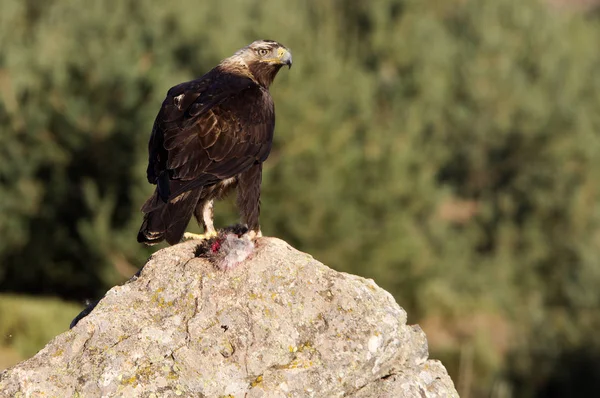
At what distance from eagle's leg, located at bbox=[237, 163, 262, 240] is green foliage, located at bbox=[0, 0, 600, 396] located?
24.5 ft

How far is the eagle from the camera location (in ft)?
18.2

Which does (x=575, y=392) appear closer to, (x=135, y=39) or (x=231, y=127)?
(x=135, y=39)

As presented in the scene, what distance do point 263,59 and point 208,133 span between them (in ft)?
4.75

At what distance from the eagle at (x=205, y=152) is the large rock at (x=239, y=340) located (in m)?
0.53

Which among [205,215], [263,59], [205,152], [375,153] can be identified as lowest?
[205,215]

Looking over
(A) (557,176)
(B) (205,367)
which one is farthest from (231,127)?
(A) (557,176)

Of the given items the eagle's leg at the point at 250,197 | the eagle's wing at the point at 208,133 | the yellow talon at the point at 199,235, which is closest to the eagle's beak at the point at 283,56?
the eagle's wing at the point at 208,133

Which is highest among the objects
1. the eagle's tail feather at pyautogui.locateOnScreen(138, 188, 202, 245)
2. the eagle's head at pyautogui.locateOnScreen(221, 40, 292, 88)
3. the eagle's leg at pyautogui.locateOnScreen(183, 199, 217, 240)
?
the eagle's head at pyautogui.locateOnScreen(221, 40, 292, 88)

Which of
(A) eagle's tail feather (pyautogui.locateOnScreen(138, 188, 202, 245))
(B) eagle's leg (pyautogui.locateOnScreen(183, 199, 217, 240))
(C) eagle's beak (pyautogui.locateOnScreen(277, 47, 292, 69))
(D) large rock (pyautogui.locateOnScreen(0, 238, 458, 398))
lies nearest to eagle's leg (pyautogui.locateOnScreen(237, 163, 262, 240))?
(B) eagle's leg (pyautogui.locateOnScreen(183, 199, 217, 240))

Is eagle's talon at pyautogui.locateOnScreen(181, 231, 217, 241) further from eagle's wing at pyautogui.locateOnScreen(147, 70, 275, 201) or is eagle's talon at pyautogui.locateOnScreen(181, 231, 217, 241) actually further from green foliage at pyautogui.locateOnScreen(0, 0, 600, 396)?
green foliage at pyautogui.locateOnScreen(0, 0, 600, 396)

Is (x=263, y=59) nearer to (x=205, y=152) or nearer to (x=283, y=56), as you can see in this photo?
(x=283, y=56)

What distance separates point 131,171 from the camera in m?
17.2

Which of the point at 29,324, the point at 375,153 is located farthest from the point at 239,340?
the point at 375,153

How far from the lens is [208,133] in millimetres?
6016
